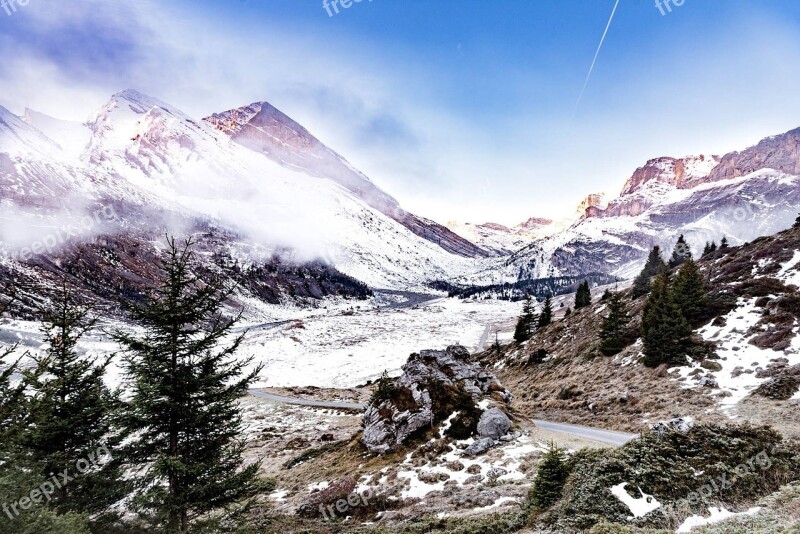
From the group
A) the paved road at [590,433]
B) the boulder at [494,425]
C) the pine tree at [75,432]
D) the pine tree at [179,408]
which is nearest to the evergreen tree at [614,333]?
the paved road at [590,433]

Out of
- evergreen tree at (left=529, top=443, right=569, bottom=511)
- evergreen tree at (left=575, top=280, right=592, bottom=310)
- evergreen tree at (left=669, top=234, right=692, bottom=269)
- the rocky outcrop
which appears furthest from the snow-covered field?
evergreen tree at (left=669, top=234, right=692, bottom=269)

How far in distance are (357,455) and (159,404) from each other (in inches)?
562

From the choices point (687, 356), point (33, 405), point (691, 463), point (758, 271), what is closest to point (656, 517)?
point (691, 463)

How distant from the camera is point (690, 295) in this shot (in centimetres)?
3150

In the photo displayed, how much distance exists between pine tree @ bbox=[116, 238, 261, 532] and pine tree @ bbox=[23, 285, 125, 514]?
4.02ft

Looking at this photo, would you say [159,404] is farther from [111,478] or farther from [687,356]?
[687,356]

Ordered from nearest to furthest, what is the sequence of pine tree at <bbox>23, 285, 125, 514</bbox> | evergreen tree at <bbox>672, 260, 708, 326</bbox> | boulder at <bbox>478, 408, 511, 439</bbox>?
pine tree at <bbox>23, 285, 125, 514</bbox> < boulder at <bbox>478, 408, 511, 439</bbox> < evergreen tree at <bbox>672, 260, 708, 326</bbox>

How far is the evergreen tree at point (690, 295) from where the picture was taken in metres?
30.7

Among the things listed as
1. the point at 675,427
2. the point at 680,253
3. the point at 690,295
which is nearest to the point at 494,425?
the point at 675,427

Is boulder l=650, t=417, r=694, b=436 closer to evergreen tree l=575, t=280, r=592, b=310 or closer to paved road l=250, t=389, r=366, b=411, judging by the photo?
paved road l=250, t=389, r=366, b=411

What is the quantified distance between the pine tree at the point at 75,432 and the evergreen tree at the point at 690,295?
A: 36.3m

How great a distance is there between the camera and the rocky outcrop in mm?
21719

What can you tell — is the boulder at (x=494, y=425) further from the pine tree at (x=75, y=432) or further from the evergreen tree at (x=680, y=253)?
the evergreen tree at (x=680, y=253)

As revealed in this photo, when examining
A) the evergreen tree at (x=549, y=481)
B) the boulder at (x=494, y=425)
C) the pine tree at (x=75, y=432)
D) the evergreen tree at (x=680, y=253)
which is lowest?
the boulder at (x=494, y=425)
